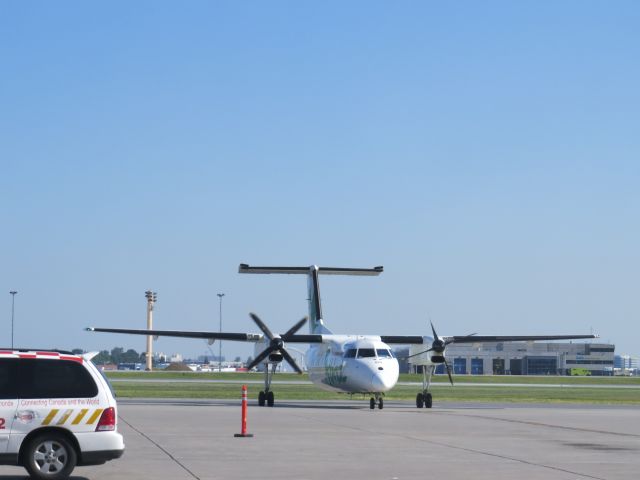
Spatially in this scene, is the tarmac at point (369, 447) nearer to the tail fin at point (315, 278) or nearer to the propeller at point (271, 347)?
the propeller at point (271, 347)

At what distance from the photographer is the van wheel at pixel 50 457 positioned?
1437 cm

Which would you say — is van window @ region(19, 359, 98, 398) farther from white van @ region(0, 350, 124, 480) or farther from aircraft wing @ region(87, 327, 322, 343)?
aircraft wing @ region(87, 327, 322, 343)

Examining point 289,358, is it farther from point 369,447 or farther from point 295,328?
point 369,447

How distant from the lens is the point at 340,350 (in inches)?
1619

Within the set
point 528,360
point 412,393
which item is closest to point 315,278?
point 412,393

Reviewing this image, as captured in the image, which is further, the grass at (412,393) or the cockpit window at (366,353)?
the grass at (412,393)

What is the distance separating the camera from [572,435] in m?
24.9

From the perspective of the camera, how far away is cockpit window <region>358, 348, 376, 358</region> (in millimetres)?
39094

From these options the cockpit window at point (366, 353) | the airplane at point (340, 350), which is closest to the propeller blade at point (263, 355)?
the airplane at point (340, 350)

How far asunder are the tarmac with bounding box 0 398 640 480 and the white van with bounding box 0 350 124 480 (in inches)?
29.6

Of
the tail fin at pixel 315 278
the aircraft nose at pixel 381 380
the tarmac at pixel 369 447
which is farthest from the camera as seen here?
the tail fin at pixel 315 278

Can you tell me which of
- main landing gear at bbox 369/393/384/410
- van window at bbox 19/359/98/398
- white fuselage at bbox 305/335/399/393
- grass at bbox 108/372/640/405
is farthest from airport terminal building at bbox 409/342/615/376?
van window at bbox 19/359/98/398

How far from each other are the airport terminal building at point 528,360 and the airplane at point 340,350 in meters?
120

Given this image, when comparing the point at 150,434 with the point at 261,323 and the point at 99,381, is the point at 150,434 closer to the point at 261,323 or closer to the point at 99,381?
the point at 99,381
